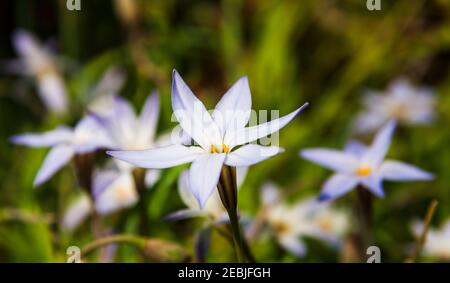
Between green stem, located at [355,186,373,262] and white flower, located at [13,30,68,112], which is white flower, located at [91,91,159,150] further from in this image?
white flower, located at [13,30,68,112]

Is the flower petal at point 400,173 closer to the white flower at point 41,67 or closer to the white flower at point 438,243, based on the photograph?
the white flower at point 438,243

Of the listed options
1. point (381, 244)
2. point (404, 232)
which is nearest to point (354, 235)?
point (381, 244)

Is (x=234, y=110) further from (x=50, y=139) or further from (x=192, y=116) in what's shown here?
(x=50, y=139)

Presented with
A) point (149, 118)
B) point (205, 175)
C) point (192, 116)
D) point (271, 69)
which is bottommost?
point (205, 175)

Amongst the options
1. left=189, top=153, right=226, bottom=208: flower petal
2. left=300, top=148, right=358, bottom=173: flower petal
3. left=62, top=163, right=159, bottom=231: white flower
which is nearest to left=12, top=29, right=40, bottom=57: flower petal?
left=62, top=163, right=159, bottom=231: white flower

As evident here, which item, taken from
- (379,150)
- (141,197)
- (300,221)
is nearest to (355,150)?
(379,150)

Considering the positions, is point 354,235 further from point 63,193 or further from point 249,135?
point 63,193
